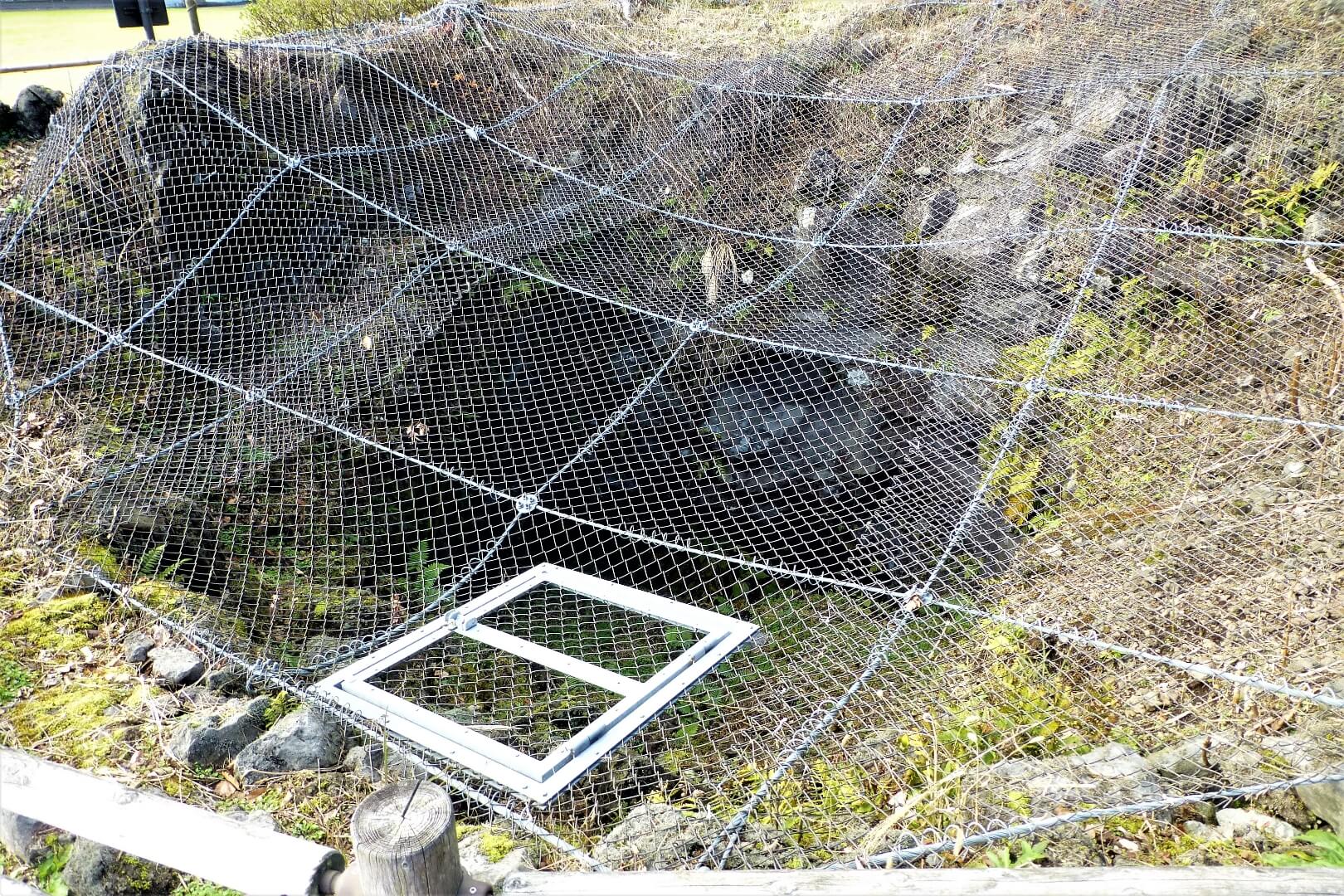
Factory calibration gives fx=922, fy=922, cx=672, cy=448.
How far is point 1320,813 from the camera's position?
1910 mm

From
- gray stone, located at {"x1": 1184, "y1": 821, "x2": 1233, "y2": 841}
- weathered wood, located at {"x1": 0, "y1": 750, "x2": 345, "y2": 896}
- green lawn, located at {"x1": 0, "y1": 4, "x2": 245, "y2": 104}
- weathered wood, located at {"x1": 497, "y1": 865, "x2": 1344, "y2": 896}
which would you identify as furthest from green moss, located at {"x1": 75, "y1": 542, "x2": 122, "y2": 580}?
green lawn, located at {"x1": 0, "y1": 4, "x2": 245, "y2": 104}

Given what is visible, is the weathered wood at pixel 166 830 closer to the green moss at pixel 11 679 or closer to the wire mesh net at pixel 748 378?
the wire mesh net at pixel 748 378

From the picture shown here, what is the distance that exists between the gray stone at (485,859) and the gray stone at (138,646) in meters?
1.20

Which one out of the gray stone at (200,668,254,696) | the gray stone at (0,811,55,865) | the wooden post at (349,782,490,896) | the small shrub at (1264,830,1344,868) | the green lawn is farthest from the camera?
the green lawn

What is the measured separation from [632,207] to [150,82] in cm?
215

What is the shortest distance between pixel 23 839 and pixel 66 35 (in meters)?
6.59

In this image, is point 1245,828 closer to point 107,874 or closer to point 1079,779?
point 1079,779

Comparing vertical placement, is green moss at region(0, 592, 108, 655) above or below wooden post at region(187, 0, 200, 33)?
below

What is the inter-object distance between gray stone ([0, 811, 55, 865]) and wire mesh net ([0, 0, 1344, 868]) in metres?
0.64

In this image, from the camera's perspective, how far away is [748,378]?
436cm

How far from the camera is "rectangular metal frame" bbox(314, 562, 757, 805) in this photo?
2.14 metres

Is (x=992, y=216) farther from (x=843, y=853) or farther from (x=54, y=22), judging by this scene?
(x=54, y=22)

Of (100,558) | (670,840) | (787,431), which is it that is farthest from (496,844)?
(787,431)

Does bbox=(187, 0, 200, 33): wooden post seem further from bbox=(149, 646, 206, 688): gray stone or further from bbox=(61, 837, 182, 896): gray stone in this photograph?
bbox=(61, 837, 182, 896): gray stone
